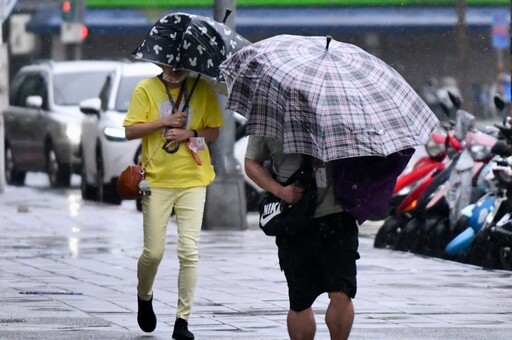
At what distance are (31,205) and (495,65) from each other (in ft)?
94.5

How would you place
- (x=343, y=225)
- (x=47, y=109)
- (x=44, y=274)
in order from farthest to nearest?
(x=47, y=109) < (x=44, y=274) < (x=343, y=225)

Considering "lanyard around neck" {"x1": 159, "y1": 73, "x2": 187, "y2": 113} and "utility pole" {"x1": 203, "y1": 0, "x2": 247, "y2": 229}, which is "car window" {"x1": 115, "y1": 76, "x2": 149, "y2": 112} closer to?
"utility pole" {"x1": 203, "y1": 0, "x2": 247, "y2": 229}

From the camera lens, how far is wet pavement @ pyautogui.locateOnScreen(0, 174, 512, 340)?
9461 millimetres

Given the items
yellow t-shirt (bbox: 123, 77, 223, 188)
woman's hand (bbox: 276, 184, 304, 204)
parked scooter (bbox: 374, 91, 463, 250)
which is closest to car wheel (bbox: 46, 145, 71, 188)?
parked scooter (bbox: 374, 91, 463, 250)

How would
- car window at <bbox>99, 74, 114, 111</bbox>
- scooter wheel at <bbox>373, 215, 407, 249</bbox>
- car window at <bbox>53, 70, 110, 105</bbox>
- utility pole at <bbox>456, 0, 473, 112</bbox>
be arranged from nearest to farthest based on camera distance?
1. scooter wheel at <bbox>373, 215, 407, 249</bbox>
2. car window at <bbox>99, 74, 114, 111</bbox>
3. car window at <bbox>53, 70, 110, 105</bbox>
4. utility pole at <bbox>456, 0, 473, 112</bbox>

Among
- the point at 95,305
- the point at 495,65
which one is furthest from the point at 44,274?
the point at 495,65

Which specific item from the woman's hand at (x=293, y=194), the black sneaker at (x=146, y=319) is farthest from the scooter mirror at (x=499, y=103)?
the woman's hand at (x=293, y=194)

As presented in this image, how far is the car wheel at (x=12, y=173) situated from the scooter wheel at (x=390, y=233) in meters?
12.5

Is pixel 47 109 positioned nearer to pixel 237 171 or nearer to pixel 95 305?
pixel 237 171

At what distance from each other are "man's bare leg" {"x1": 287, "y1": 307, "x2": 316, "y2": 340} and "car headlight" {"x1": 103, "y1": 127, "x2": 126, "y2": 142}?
13788 millimetres

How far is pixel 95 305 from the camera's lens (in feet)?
34.5

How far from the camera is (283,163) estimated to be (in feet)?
24.9

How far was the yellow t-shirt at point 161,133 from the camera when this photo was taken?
9016 mm

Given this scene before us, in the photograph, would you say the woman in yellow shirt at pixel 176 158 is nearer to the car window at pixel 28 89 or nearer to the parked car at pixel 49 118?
the parked car at pixel 49 118
